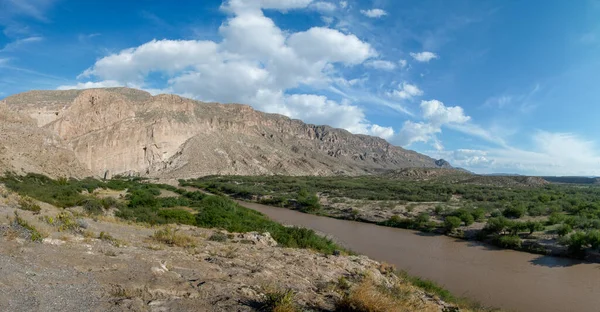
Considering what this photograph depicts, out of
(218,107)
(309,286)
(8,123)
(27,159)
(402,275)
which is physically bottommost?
(402,275)

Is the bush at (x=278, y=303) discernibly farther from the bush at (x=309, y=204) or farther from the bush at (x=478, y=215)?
the bush at (x=309, y=204)

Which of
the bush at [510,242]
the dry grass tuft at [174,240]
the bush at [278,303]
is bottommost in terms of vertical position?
the bush at [510,242]

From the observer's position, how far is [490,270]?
58.1ft

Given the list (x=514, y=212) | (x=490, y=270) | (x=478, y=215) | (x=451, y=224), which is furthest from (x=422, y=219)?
(x=490, y=270)

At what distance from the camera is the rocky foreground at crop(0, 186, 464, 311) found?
5.49 m

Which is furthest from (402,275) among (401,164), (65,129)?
(401,164)

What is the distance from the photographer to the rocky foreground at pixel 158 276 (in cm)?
549

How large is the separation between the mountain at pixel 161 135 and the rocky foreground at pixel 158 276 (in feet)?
124

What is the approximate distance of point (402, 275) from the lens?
13.2m

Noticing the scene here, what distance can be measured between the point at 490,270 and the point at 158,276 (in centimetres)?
1712

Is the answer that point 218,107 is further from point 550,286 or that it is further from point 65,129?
point 550,286

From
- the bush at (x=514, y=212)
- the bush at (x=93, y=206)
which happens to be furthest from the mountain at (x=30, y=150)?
the bush at (x=514, y=212)

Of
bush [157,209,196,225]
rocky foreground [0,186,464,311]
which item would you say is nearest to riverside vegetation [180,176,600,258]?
rocky foreground [0,186,464,311]

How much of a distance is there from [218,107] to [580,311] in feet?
376
